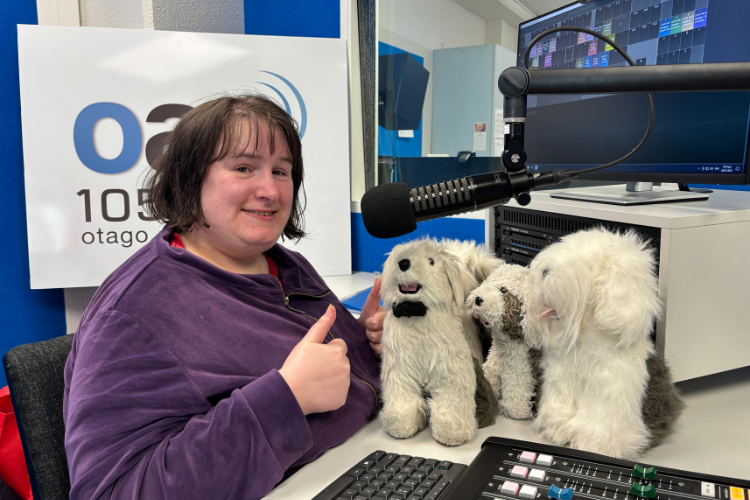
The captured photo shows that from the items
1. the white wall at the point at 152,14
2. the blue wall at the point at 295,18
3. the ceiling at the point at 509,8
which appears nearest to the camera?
the white wall at the point at 152,14

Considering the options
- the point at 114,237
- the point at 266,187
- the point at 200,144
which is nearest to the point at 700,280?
the point at 266,187

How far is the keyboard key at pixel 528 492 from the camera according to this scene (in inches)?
21.6

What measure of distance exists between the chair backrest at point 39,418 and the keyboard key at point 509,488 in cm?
68

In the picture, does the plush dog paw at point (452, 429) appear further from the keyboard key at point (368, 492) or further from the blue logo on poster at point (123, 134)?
the blue logo on poster at point (123, 134)

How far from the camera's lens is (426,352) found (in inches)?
29.1

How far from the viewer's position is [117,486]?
623mm

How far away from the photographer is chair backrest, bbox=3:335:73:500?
0.78m

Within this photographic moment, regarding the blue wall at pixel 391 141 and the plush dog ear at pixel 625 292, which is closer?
the plush dog ear at pixel 625 292

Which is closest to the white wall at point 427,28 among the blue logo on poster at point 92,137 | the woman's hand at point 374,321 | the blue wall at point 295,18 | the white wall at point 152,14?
the blue wall at point 295,18

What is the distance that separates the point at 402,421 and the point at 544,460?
21cm

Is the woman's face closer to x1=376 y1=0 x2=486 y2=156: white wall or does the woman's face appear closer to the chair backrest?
the chair backrest

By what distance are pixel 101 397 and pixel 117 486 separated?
11 centimetres

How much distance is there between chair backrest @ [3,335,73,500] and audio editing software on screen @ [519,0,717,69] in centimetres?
111

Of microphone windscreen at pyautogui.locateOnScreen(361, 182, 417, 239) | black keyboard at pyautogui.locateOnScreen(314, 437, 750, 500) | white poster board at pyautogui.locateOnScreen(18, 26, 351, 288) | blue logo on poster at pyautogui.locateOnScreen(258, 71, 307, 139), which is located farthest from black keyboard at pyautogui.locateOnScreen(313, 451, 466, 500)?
blue logo on poster at pyautogui.locateOnScreen(258, 71, 307, 139)
